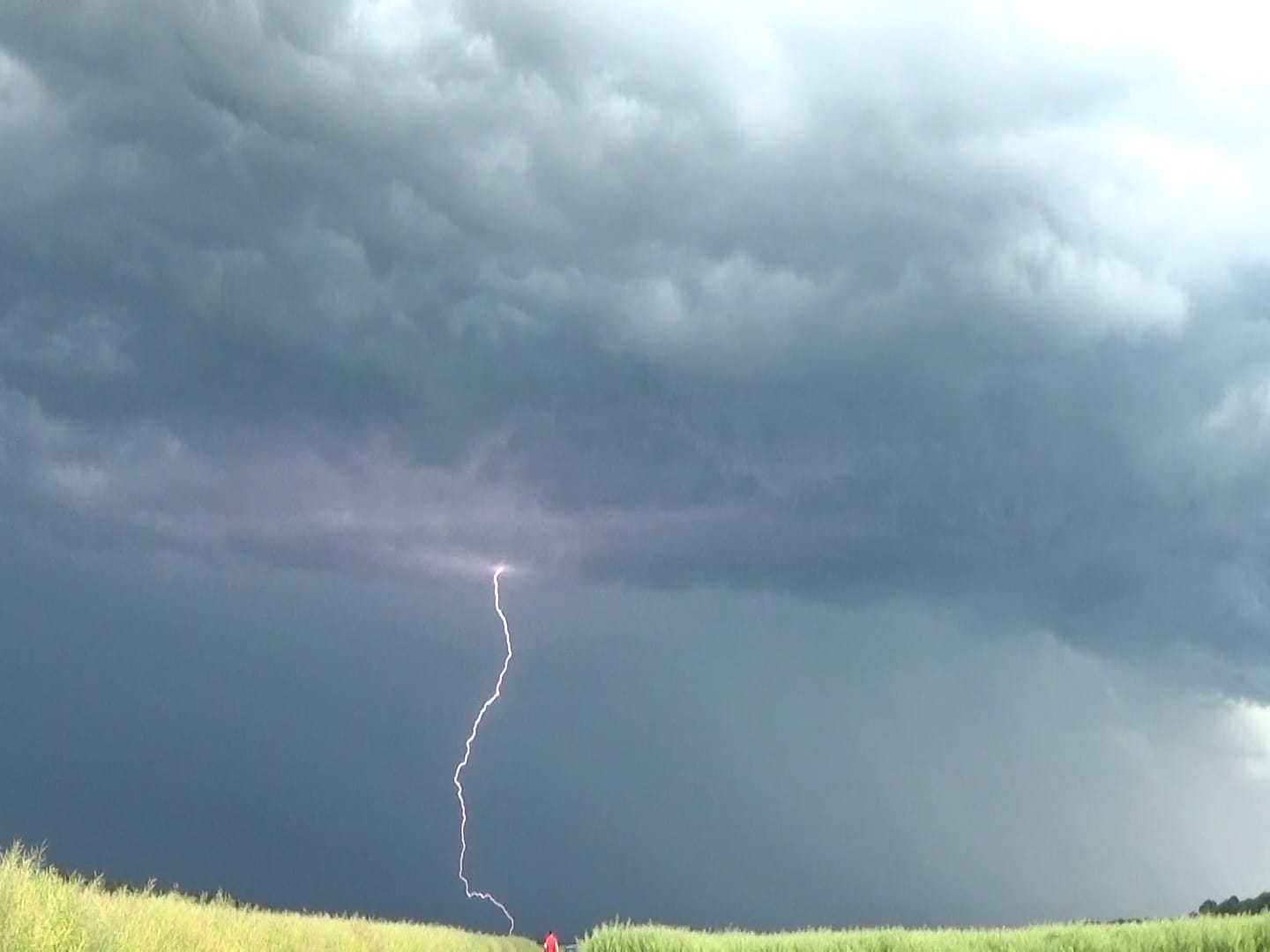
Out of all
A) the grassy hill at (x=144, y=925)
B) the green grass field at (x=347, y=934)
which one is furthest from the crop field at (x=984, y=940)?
the grassy hill at (x=144, y=925)

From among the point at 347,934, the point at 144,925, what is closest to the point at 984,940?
the point at 347,934

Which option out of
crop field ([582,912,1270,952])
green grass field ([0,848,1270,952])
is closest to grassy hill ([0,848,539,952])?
green grass field ([0,848,1270,952])

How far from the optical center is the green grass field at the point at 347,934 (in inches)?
747

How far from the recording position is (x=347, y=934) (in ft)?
113

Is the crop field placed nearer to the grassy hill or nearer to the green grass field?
the green grass field

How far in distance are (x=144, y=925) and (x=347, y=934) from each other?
45.1 feet

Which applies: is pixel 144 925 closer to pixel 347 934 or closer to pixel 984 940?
pixel 347 934

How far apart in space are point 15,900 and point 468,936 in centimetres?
2768

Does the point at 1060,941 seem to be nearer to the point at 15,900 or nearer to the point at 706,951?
the point at 706,951

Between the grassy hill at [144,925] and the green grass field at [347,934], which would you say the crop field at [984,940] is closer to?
the green grass field at [347,934]

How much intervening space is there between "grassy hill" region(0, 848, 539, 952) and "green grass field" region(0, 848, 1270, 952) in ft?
0.09

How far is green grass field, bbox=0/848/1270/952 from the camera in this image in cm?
1897

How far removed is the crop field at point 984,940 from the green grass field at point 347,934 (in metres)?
0.05

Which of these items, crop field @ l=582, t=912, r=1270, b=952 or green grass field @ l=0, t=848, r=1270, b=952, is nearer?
green grass field @ l=0, t=848, r=1270, b=952
